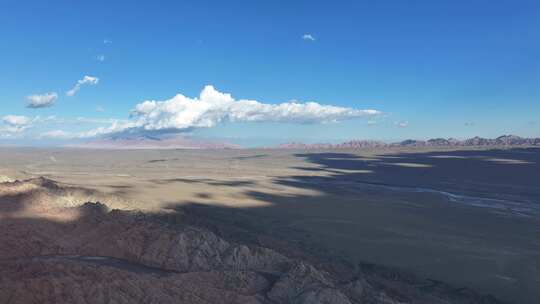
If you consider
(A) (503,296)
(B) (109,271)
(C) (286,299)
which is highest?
(B) (109,271)

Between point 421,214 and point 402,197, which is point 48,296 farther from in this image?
point 402,197

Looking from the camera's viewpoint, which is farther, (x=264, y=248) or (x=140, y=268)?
(x=264, y=248)

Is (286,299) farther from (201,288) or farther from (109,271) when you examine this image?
(109,271)

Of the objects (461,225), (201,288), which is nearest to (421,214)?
(461,225)

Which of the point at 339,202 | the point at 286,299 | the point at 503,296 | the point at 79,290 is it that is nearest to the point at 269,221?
the point at 339,202

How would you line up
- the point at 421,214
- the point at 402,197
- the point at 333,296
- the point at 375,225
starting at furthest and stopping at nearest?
the point at 402,197
the point at 421,214
the point at 375,225
the point at 333,296

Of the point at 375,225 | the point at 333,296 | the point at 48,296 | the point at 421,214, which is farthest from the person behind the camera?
the point at 421,214

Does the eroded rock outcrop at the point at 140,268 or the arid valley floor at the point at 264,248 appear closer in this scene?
the eroded rock outcrop at the point at 140,268

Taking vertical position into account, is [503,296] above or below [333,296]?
below

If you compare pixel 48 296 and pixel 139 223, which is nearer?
pixel 48 296

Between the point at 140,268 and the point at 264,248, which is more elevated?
Answer: the point at 264,248

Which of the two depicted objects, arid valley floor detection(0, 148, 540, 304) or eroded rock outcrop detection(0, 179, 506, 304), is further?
arid valley floor detection(0, 148, 540, 304)
